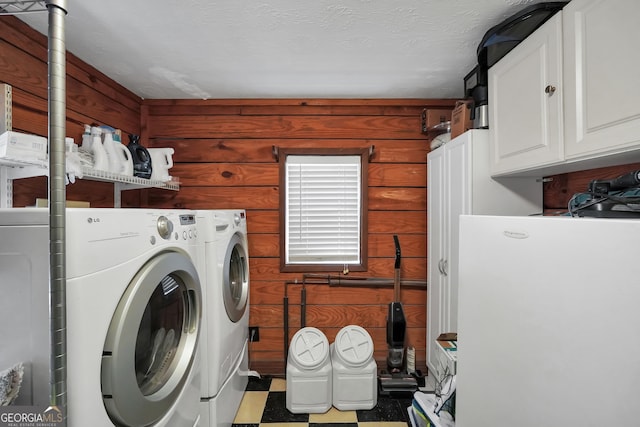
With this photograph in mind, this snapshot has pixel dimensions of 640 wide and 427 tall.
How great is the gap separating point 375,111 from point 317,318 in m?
1.72

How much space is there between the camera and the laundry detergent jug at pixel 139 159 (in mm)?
1734

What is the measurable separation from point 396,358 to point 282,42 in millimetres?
2156

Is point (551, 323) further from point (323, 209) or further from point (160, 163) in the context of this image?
point (160, 163)

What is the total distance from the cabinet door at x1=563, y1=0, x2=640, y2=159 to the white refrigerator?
1.41ft

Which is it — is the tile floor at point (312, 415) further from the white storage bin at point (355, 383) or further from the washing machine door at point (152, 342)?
the washing machine door at point (152, 342)

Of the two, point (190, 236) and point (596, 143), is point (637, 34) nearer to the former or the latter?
point (596, 143)

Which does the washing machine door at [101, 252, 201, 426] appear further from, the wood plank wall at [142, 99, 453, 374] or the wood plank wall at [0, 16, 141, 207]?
the wood plank wall at [142, 99, 453, 374]

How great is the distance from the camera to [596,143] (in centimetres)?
93

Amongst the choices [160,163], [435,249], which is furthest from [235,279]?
[435,249]

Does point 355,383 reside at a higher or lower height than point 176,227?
lower

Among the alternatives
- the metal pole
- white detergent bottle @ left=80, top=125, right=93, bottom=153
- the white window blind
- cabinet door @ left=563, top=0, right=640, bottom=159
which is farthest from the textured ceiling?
the metal pole

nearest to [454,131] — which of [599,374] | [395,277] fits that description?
[395,277]

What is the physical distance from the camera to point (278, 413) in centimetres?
179

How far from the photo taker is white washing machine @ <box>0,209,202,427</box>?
27.2 inches
